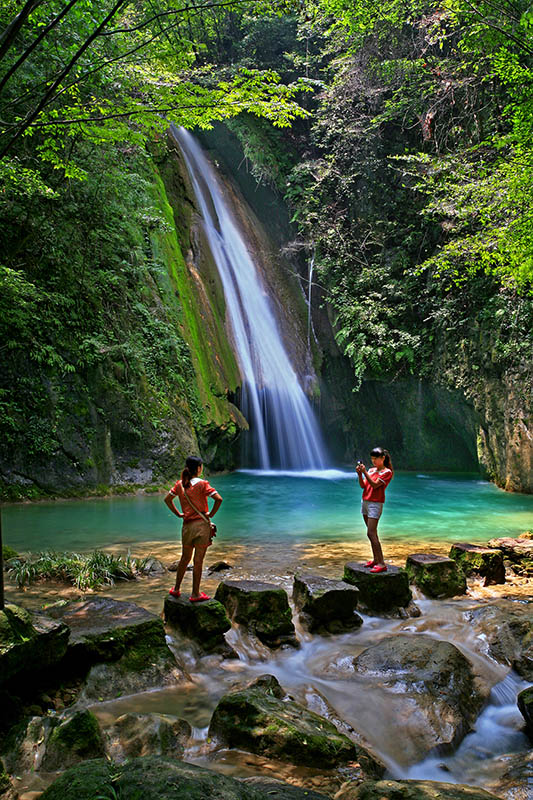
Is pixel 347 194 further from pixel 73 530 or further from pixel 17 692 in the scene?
pixel 17 692

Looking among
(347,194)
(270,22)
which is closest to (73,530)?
(347,194)

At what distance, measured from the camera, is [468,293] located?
16250 mm

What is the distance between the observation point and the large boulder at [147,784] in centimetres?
198

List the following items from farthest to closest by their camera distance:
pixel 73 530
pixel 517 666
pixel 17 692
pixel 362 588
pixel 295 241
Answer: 1. pixel 295 241
2. pixel 73 530
3. pixel 362 588
4. pixel 517 666
5. pixel 17 692

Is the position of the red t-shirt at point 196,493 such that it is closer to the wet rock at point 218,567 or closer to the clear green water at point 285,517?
the wet rock at point 218,567

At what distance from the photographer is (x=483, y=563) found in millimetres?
6695

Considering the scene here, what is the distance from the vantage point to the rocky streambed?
278 cm

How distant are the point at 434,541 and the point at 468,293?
992cm

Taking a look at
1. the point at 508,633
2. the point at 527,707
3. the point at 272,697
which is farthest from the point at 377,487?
the point at 272,697

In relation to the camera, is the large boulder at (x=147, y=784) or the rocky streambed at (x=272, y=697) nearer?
the large boulder at (x=147, y=784)

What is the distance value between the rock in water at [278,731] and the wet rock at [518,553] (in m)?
Answer: 4.85

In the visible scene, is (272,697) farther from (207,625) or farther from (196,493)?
Answer: (196,493)

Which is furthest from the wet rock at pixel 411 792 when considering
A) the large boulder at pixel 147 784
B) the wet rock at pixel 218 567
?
the wet rock at pixel 218 567

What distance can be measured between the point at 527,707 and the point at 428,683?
71cm
